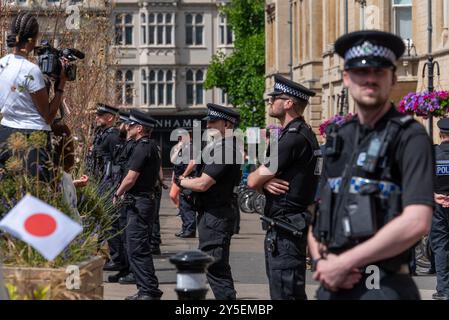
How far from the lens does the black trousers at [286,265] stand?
9.44m

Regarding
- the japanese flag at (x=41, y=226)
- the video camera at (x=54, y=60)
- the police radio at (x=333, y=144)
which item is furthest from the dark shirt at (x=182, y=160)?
the police radio at (x=333, y=144)

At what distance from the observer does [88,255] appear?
29.6 feet

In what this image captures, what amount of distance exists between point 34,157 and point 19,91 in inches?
19.8

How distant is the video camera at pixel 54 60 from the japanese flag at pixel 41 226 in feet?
11.4

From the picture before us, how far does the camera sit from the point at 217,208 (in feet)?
37.4

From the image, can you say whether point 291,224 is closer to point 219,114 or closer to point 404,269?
point 219,114

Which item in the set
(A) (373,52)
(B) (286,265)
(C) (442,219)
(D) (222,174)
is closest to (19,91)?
(B) (286,265)

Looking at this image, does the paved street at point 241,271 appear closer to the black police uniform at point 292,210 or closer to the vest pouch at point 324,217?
the black police uniform at point 292,210

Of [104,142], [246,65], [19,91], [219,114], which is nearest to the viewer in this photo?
[19,91]

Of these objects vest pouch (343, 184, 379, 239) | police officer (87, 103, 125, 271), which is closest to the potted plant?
vest pouch (343, 184, 379, 239)

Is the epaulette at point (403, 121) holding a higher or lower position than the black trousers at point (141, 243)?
higher

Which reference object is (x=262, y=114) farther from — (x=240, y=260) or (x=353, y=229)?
(x=353, y=229)

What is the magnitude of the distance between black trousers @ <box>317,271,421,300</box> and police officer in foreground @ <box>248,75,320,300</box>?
130 inches

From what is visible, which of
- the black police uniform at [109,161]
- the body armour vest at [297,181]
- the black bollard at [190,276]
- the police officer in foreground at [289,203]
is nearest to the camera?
the black bollard at [190,276]
